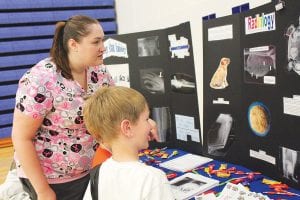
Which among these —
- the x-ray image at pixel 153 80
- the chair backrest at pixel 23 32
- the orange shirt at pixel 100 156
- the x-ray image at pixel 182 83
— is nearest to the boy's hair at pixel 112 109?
the orange shirt at pixel 100 156

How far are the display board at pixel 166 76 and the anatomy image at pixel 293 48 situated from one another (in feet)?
2.18

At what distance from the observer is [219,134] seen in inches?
69.6

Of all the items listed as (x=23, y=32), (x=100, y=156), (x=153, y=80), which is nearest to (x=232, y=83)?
(x=153, y=80)

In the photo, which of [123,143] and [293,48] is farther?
[293,48]

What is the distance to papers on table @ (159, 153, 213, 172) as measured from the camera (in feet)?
5.75

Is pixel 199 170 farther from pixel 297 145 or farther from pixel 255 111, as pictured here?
pixel 297 145

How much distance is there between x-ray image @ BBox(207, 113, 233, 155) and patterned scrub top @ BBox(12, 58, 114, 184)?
68 centimetres

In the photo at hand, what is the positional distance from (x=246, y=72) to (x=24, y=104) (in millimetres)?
1003

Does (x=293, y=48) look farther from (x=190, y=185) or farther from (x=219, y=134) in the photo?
(x=190, y=185)

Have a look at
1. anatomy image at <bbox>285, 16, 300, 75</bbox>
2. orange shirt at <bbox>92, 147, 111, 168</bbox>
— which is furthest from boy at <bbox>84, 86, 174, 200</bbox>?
anatomy image at <bbox>285, 16, 300, 75</bbox>

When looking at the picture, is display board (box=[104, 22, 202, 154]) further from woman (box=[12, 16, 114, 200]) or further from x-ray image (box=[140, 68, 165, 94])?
woman (box=[12, 16, 114, 200])

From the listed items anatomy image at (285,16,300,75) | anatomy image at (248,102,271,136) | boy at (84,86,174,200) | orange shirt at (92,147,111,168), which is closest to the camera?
boy at (84,86,174,200)

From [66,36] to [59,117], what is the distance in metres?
0.35

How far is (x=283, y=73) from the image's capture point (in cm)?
134
